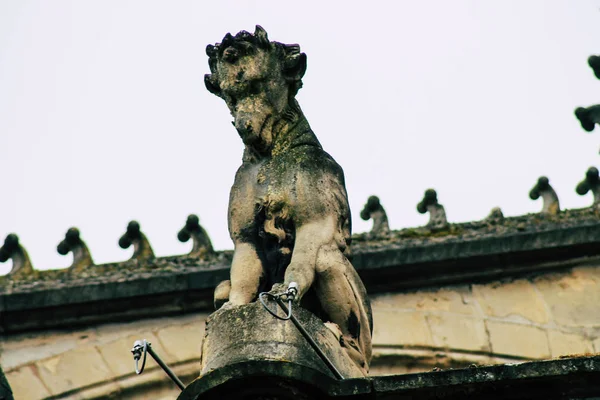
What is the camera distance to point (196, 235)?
1838cm

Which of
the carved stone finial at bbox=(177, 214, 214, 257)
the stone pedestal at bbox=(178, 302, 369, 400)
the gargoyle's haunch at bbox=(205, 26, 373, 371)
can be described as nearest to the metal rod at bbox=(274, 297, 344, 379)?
the stone pedestal at bbox=(178, 302, 369, 400)

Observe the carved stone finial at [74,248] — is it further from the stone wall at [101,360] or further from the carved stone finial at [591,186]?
the carved stone finial at [591,186]

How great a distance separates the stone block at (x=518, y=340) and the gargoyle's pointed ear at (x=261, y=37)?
238 inches

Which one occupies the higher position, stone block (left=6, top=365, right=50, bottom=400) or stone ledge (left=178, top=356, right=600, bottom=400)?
stone block (left=6, top=365, right=50, bottom=400)

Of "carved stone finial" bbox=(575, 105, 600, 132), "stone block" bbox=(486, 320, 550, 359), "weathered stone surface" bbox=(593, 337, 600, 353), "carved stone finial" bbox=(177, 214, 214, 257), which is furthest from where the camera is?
"carved stone finial" bbox=(177, 214, 214, 257)

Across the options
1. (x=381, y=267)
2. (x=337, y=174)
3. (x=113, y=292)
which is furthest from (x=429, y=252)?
(x=337, y=174)

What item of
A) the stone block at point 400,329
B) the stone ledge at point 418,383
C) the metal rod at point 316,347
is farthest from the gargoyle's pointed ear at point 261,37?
the stone block at point 400,329

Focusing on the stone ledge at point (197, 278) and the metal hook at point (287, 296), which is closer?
the metal hook at point (287, 296)

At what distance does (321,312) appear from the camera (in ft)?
37.3

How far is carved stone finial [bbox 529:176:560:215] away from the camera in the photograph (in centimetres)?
1839

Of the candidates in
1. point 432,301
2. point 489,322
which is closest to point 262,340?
point 489,322

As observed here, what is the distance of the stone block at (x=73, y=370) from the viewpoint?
58.3 feet

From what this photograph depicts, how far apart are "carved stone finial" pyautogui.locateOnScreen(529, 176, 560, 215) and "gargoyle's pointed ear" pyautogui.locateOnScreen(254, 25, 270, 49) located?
260 inches

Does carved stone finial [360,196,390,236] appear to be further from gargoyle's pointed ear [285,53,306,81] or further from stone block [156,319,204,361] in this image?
gargoyle's pointed ear [285,53,306,81]
